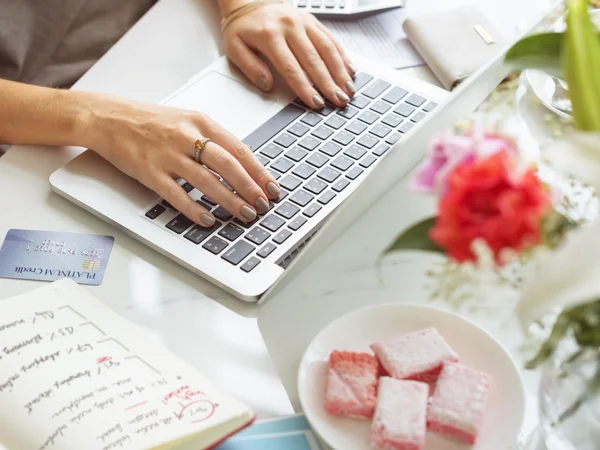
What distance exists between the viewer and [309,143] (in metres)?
0.88

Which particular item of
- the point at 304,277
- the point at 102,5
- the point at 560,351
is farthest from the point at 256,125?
the point at 560,351

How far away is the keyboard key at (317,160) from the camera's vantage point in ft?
2.79

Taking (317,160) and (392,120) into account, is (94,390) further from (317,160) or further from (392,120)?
(392,120)

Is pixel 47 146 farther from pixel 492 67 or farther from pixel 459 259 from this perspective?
pixel 459 259

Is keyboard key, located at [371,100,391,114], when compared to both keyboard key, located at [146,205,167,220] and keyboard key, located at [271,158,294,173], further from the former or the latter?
keyboard key, located at [146,205,167,220]

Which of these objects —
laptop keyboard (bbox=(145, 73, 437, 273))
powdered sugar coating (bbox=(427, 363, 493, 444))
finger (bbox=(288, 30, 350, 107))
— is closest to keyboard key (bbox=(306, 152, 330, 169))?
laptop keyboard (bbox=(145, 73, 437, 273))

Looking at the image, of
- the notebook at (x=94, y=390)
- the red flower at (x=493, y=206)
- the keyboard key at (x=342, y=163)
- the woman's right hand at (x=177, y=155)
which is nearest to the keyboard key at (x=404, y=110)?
the keyboard key at (x=342, y=163)

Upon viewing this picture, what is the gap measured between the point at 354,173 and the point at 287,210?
100 millimetres

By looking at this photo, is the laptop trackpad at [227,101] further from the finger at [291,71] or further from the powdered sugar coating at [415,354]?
the powdered sugar coating at [415,354]

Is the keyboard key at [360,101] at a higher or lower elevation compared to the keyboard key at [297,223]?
lower

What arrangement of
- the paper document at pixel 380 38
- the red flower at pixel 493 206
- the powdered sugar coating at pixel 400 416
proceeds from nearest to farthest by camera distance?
the red flower at pixel 493 206 < the powdered sugar coating at pixel 400 416 < the paper document at pixel 380 38

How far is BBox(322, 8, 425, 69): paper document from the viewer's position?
39.6 inches

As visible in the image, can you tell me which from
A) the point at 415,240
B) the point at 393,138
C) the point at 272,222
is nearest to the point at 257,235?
the point at 272,222

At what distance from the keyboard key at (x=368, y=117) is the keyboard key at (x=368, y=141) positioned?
26 mm
